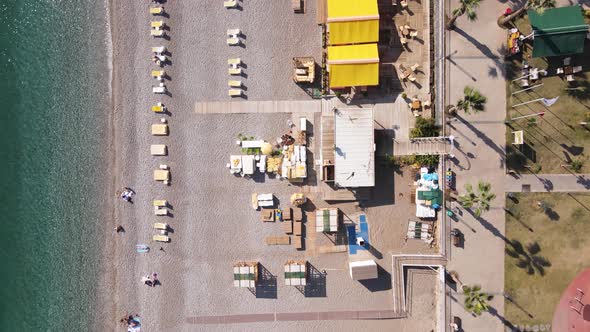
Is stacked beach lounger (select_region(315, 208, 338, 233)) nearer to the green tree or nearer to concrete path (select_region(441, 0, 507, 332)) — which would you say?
concrete path (select_region(441, 0, 507, 332))

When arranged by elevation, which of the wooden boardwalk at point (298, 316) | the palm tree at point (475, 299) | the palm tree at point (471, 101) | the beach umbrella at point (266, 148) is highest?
the palm tree at point (471, 101)

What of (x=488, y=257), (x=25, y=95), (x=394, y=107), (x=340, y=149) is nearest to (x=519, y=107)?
(x=394, y=107)

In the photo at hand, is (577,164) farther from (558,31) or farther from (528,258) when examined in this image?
(558,31)

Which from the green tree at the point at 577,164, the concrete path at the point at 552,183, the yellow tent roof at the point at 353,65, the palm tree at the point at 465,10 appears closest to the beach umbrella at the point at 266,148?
the yellow tent roof at the point at 353,65

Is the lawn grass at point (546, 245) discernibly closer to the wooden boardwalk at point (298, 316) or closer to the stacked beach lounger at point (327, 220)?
the wooden boardwalk at point (298, 316)

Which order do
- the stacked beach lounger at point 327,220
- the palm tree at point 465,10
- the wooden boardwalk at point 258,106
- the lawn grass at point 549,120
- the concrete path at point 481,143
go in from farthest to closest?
the wooden boardwalk at point 258,106
the stacked beach lounger at point 327,220
the concrete path at point 481,143
the lawn grass at point 549,120
the palm tree at point 465,10

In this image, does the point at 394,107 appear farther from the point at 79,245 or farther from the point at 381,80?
the point at 79,245

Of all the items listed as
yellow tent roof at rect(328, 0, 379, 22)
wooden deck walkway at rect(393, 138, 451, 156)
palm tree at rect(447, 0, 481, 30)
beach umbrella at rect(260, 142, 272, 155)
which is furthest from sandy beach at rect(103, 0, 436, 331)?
palm tree at rect(447, 0, 481, 30)
